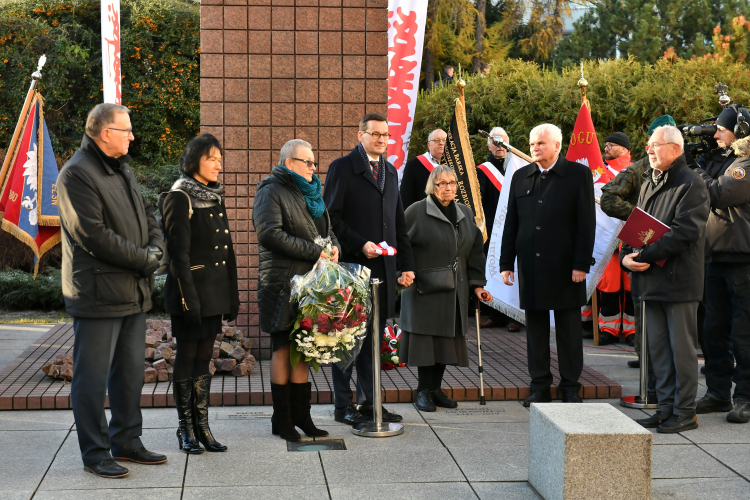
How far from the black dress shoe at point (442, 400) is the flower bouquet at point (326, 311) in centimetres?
123

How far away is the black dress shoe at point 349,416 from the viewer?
541 centimetres

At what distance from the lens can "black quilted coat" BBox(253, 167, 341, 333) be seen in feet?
16.0

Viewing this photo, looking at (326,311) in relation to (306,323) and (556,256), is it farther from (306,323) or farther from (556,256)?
(556,256)

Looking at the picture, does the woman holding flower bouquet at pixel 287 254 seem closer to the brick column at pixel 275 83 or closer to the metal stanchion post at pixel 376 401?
the metal stanchion post at pixel 376 401

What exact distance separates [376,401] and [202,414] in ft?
3.75

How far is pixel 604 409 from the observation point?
4.38m

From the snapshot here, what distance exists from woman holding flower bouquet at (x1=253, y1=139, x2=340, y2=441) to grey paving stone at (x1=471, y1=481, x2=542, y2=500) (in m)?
1.25

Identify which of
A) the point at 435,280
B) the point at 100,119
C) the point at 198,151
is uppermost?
the point at 100,119

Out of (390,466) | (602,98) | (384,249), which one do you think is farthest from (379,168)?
(602,98)

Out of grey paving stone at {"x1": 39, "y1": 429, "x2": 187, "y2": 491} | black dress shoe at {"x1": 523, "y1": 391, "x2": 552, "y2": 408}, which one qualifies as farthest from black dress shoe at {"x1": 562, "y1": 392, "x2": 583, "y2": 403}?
grey paving stone at {"x1": 39, "y1": 429, "x2": 187, "y2": 491}

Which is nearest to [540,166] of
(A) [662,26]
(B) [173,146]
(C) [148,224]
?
(C) [148,224]

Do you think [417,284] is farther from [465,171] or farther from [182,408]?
[465,171]

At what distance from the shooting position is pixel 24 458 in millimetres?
4641

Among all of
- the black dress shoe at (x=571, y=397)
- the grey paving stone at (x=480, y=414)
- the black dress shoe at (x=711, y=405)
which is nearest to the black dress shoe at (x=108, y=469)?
the grey paving stone at (x=480, y=414)
